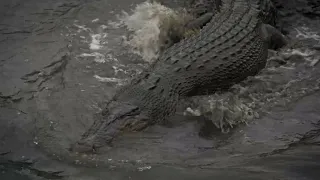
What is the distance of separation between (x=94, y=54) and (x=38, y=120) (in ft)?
5.00

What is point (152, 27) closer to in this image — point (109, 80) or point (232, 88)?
point (109, 80)

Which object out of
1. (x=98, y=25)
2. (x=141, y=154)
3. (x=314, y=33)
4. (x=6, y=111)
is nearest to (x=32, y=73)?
(x=6, y=111)

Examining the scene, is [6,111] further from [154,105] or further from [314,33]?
[314,33]

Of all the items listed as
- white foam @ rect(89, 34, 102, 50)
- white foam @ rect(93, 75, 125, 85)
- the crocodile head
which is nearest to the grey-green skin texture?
the crocodile head

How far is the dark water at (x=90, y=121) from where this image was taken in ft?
16.2

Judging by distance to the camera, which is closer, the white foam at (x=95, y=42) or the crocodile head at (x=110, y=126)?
the crocodile head at (x=110, y=126)

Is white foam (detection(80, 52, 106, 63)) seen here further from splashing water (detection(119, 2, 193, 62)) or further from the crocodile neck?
the crocodile neck

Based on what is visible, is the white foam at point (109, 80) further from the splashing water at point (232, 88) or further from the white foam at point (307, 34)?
the white foam at point (307, 34)

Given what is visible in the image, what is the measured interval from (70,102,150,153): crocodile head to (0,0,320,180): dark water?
9 cm

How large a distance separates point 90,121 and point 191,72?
128cm

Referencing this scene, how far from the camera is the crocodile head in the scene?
5027 mm

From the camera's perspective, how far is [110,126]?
520cm

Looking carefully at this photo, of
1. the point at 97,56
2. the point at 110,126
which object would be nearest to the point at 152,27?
the point at 97,56

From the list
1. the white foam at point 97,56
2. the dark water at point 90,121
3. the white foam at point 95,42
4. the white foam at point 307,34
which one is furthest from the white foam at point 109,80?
the white foam at point 307,34
